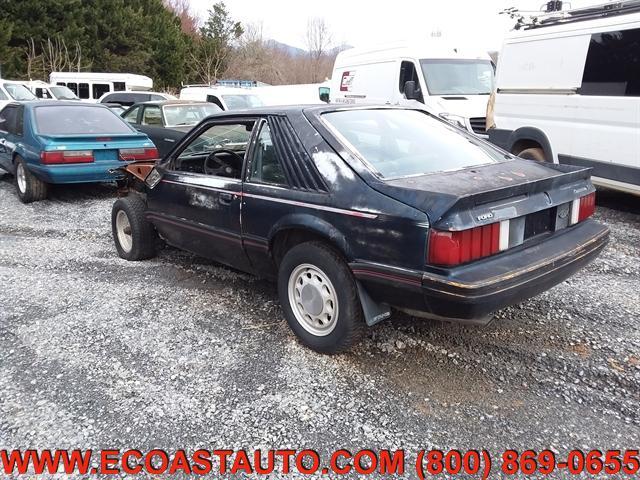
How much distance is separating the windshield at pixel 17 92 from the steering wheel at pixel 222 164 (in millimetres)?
15760

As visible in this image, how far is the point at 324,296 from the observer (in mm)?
3146

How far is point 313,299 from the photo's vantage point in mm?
3215

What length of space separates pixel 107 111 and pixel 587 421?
7.78m

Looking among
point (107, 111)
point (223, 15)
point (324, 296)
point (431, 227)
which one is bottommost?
point (324, 296)

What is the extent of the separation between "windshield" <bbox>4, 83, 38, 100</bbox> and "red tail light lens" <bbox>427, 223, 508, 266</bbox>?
18.2m

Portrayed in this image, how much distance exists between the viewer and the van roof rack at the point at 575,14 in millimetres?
5945

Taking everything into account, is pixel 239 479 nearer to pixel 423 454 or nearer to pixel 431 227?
pixel 423 454

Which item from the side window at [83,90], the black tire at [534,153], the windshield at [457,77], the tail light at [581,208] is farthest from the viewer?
the side window at [83,90]

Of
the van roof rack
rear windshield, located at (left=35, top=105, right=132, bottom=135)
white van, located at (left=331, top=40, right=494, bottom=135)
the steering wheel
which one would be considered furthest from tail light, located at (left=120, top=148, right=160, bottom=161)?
the van roof rack

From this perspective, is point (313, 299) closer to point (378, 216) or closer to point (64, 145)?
point (378, 216)

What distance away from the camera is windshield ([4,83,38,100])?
1686 cm

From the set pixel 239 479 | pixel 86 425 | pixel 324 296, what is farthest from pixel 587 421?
pixel 86 425

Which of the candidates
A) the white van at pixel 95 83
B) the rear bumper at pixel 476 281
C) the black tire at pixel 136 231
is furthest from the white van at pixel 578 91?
the white van at pixel 95 83

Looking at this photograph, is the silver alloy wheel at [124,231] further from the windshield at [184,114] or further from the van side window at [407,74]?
the van side window at [407,74]
